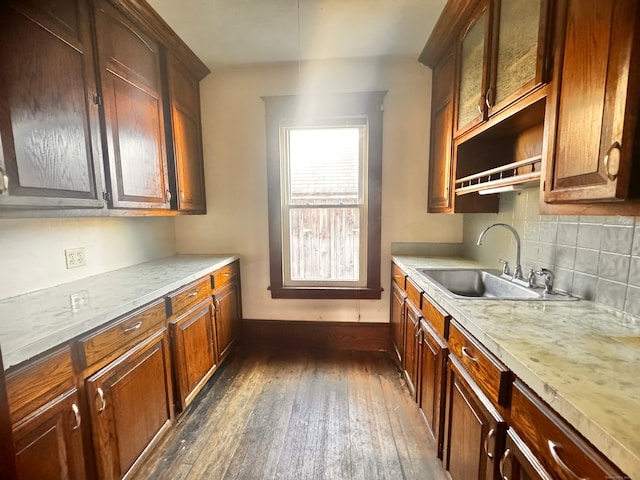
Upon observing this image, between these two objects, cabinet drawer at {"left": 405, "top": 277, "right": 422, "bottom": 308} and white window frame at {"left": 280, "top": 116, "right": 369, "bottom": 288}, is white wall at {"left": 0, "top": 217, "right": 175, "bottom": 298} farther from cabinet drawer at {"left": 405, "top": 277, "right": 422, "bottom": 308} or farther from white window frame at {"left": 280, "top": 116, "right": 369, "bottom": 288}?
cabinet drawer at {"left": 405, "top": 277, "right": 422, "bottom": 308}

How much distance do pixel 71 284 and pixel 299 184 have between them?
179 centimetres

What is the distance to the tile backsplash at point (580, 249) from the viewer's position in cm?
110

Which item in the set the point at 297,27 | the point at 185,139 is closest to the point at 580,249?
the point at 297,27

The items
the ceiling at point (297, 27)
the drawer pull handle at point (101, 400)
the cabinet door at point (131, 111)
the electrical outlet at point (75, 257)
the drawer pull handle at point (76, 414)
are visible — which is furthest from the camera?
the ceiling at point (297, 27)

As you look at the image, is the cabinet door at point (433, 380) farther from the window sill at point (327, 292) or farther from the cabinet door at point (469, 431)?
the window sill at point (327, 292)

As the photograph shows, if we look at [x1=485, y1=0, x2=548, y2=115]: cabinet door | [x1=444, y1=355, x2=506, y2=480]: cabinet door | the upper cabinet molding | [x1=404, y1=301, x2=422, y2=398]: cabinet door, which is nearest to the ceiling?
the upper cabinet molding

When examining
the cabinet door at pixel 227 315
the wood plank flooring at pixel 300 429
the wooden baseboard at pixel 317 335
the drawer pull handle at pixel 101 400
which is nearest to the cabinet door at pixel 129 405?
the drawer pull handle at pixel 101 400

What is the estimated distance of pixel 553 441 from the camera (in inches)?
26.5

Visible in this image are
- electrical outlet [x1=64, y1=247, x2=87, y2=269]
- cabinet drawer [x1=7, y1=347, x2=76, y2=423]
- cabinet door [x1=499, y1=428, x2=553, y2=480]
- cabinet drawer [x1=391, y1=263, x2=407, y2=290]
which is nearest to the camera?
cabinet door [x1=499, y1=428, x2=553, y2=480]

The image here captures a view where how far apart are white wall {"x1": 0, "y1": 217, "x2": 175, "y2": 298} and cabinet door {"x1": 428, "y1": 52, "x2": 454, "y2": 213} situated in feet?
8.03

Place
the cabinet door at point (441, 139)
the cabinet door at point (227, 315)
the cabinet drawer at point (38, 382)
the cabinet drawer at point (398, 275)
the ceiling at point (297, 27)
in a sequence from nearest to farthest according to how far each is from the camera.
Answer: the cabinet drawer at point (38, 382) → the ceiling at point (297, 27) → the cabinet door at point (441, 139) → the cabinet drawer at point (398, 275) → the cabinet door at point (227, 315)

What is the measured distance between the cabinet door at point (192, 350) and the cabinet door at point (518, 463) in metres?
1.67

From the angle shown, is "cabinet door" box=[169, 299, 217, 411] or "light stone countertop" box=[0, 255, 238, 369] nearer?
"light stone countertop" box=[0, 255, 238, 369]

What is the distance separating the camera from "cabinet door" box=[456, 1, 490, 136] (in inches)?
59.3
